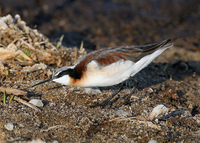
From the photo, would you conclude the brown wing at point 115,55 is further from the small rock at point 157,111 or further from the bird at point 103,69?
the small rock at point 157,111

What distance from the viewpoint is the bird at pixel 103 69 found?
509cm

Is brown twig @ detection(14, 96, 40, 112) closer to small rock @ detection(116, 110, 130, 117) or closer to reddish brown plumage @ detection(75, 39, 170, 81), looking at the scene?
reddish brown plumage @ detection(75, 39, 170, 81)

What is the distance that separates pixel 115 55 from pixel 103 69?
0.43 metres

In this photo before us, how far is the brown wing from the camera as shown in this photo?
17.0ft

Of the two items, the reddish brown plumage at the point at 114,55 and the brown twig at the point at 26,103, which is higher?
the reddish brown plumage at the point at 114,55

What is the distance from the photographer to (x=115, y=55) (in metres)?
5.35

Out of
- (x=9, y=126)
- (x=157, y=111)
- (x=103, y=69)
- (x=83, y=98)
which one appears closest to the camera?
(x=9, y=126)

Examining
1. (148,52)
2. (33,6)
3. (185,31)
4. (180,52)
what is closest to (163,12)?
(185,31)

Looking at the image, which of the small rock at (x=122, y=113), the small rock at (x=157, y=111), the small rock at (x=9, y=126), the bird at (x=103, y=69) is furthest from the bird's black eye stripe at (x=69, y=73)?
the small rock at (x=157, y=111)

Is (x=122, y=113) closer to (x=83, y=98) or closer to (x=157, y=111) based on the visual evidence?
(x=157, y=111)

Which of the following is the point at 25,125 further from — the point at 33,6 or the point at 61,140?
the point at 33,6

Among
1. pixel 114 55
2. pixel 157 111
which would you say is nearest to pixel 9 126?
pixel 114 55

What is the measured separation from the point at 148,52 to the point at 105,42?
4.55m

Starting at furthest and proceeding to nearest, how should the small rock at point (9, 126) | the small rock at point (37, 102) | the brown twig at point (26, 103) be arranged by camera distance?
the small rock at point (37, 102) → the brown twig at point (26, 103) → the small rock at point (9, 126)
